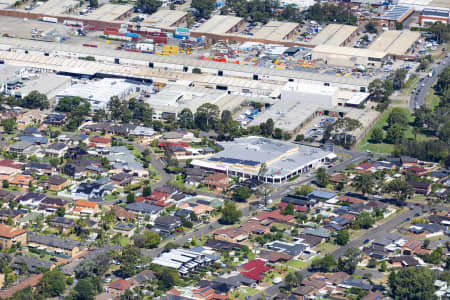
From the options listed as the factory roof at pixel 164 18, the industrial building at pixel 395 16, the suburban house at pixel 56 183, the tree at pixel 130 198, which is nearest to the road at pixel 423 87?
the industrial building at pixel 395 16

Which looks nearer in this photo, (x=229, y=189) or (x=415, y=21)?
(x=229, y=189)

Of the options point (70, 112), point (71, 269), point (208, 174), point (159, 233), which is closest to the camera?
point (71, 269)

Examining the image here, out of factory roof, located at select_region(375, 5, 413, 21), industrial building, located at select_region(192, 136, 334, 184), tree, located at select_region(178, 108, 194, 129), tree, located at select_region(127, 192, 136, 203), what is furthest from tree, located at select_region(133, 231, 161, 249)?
factory roof, located at select_region(375, 5, 413, 21)

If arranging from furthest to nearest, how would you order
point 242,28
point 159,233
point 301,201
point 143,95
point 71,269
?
point 242,28, point 143,95, point 301,201, point 159,233, point 71,269

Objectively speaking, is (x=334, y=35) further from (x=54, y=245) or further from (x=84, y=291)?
(x=84, y=291)

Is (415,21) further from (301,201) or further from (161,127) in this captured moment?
(301,201)

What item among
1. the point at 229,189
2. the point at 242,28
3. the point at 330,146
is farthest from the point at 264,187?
the point at 242,28
